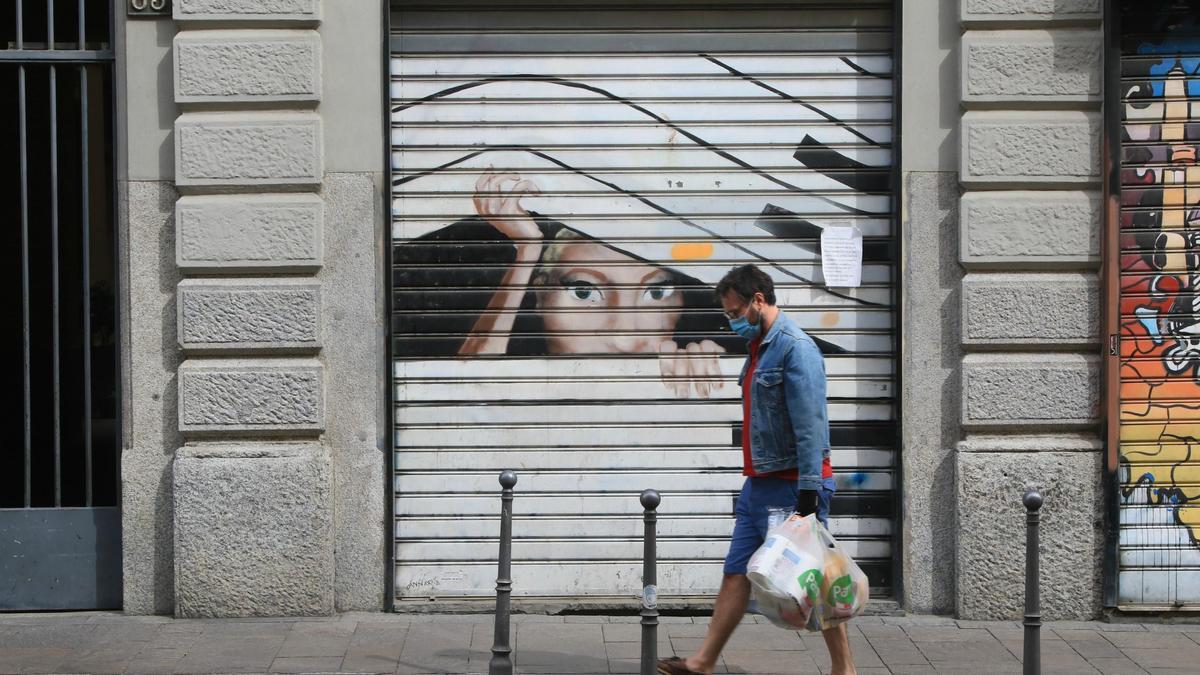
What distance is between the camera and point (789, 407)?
6.19m

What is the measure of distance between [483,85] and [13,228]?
286 cm

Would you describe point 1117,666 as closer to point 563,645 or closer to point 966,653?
point 966,653

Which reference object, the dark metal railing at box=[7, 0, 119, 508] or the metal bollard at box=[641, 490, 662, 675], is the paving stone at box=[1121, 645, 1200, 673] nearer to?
the metal bollard at box=[641, 490, 662, 675]

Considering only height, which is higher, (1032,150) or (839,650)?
(1032,150)

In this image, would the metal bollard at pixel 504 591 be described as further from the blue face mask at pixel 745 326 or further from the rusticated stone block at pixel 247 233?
the rusticated stone block at pixel 247 233

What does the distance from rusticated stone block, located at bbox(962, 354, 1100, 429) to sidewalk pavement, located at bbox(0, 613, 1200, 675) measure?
46.1 inches

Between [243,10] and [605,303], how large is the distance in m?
2.64

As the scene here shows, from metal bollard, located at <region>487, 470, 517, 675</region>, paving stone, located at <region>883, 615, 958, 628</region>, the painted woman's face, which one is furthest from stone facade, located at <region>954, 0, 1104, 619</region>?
metal bollard, located at <region>487, 470, 517, 675</region>

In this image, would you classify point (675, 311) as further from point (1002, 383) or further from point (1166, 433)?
point (1166, 433)

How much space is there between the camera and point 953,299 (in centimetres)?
793

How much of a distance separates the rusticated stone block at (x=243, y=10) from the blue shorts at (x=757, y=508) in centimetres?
369

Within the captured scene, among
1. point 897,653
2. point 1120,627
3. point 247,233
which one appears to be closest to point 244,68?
point 247,233

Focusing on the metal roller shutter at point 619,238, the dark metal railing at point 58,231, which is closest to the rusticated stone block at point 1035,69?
the metal roller shutter at point 619,238

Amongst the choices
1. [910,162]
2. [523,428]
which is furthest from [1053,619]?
[523,428]
